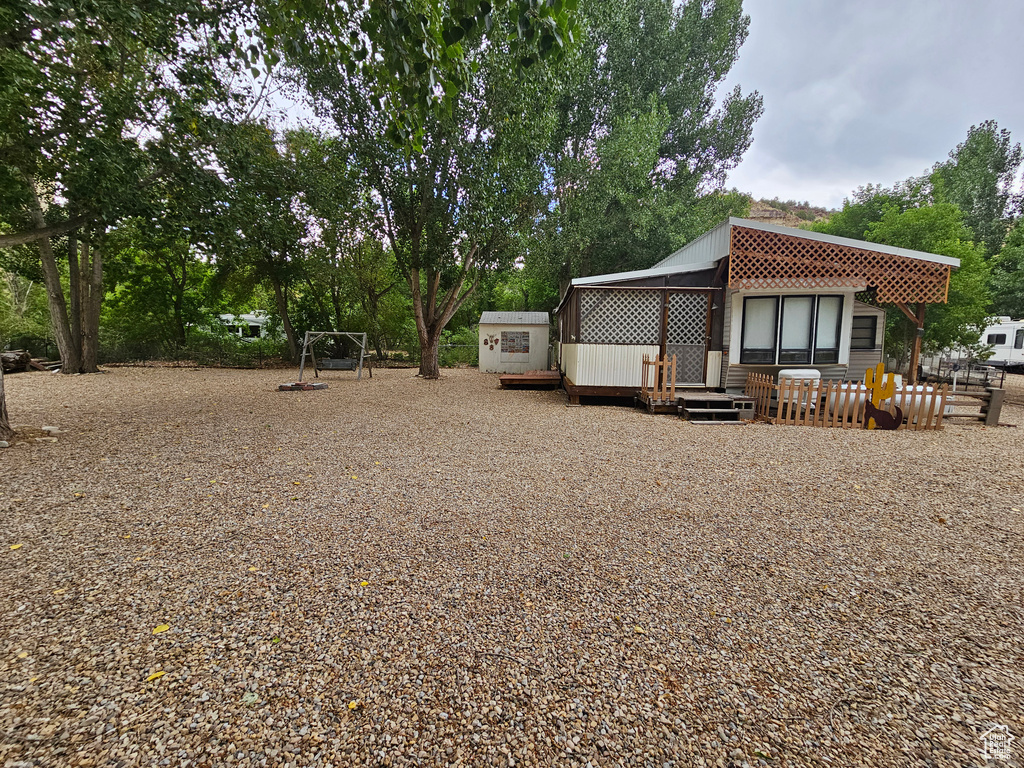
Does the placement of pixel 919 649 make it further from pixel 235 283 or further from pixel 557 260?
pixel 235 283

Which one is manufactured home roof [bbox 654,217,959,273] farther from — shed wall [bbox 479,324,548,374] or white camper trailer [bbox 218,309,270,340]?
white camper trailer [bbox 218,309,270,340]

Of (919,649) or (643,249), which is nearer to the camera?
(919,649)

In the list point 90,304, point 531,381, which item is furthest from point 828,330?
point 90,304

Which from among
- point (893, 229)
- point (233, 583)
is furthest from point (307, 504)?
point (893, 229)

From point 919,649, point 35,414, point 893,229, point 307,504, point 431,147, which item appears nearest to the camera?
point 919,649

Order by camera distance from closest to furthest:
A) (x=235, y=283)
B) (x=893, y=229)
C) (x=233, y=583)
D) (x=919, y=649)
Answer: (x=919, y=649), (x=233, y=583), (x=893, y=229), (x=235, y=283)

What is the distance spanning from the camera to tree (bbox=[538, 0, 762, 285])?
15.9 metres

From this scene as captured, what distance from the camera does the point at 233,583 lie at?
2564 millimetres

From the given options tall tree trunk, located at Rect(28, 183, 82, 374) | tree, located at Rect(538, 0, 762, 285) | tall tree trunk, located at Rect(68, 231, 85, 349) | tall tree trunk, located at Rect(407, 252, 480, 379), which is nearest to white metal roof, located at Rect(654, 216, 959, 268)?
tree, located at Rect(538, 0, 762, 285)

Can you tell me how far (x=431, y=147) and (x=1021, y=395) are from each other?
1778cm

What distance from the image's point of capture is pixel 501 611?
2361 millimetres

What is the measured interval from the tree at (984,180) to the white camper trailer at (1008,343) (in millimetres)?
3614

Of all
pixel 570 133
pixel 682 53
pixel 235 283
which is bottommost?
pixel 235 283

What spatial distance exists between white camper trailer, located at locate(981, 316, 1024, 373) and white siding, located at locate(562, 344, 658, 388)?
2160 cm
